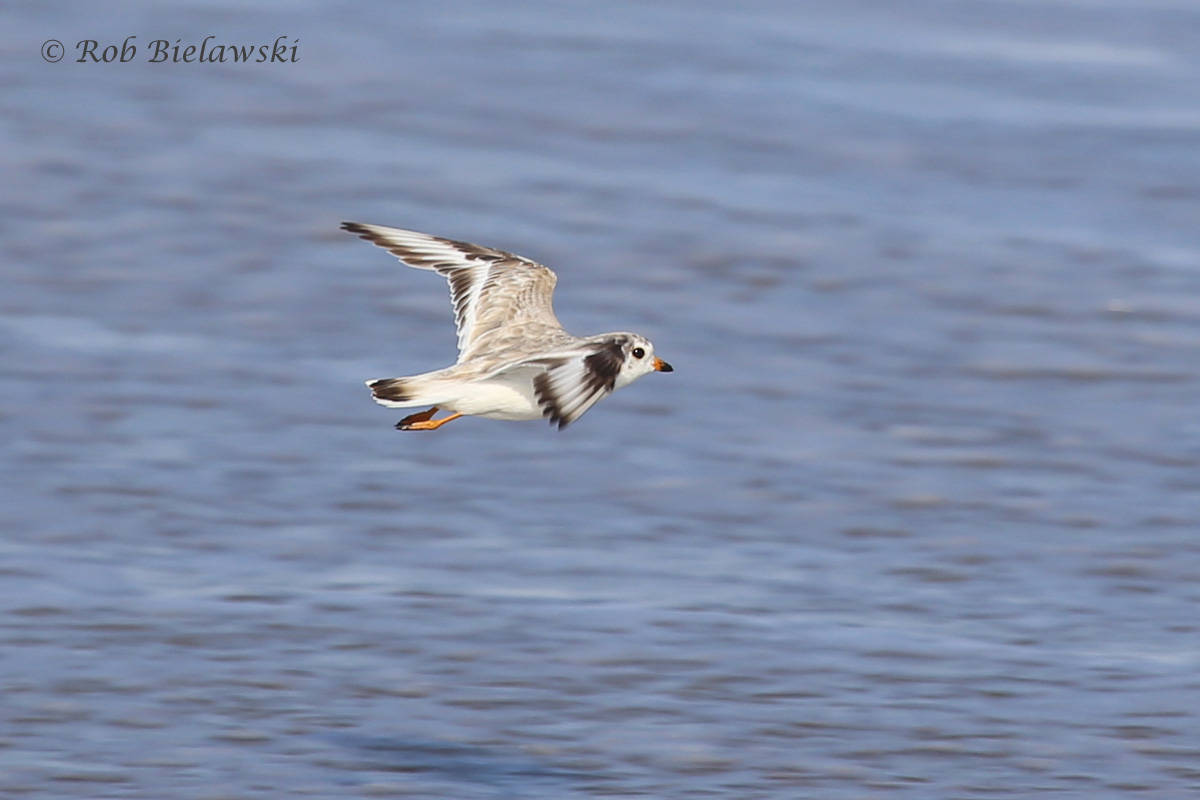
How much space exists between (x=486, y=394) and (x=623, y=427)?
6484 millimetres

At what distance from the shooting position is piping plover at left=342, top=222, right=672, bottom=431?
10.1 m

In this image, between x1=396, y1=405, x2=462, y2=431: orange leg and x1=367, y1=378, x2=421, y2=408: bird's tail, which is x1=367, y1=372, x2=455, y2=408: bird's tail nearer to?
x1=367, y1=378, x2=421, y2=408: bird's tail

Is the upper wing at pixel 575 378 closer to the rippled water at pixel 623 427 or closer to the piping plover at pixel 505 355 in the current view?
the piping plover at pixel 505 355

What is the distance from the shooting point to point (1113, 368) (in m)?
18.5

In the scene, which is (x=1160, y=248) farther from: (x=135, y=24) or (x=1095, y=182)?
(x=135, y=24)

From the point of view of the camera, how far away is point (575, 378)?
10.1 metres

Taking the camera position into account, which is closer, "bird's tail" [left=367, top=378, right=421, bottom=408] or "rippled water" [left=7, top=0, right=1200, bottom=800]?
"bird's tail" [left=367, top=378, right=421, bottom=408]

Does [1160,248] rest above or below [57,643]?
above

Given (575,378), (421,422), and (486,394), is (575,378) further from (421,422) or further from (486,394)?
(421,422)

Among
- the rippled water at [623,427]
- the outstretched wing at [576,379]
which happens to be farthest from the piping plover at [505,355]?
the rippled water at [623,427]

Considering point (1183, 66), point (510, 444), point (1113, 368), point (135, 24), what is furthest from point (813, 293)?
point (135, 24)

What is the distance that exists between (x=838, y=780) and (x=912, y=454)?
15.5ft

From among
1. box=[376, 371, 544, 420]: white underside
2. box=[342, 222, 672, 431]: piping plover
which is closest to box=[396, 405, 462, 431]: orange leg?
box=[342, 222, 672, 431]: piping plover

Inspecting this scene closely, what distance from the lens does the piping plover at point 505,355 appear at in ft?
33.2
